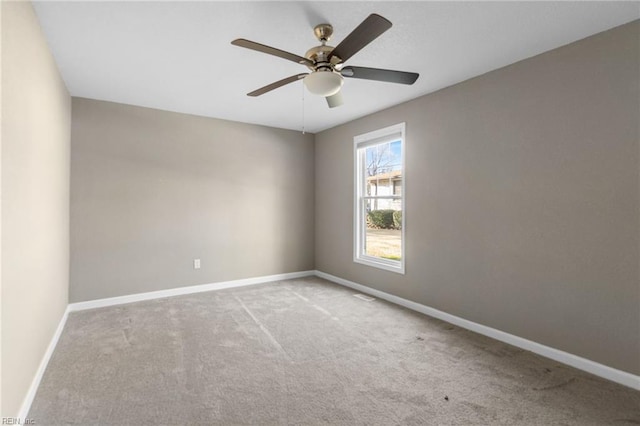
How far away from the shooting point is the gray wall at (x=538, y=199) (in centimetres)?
228

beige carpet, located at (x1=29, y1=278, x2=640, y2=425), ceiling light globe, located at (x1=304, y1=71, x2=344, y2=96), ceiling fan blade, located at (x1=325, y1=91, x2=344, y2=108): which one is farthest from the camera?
ceiling fan blade, located at (x1=325, y1=91, x2=344, y2=108)

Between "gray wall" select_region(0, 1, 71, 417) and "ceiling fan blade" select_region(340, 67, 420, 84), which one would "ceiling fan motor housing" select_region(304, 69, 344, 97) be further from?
"gray wall" select_region(0, 1, 71, 417)

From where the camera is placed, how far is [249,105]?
408 cm

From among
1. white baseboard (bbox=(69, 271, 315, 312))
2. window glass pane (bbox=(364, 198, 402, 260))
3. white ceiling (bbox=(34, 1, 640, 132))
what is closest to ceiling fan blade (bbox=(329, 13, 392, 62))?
white ceiling (bbox=(34, 1, 640, 132))

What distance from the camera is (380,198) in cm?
445

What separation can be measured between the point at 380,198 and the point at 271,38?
8.43 ft

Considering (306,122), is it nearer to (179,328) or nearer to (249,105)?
(249,105)

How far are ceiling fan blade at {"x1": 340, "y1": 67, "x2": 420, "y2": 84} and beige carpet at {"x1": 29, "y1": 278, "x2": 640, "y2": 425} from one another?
6.99 ft

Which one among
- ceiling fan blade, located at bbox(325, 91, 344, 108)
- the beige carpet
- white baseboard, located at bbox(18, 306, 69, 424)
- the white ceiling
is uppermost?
the white ceiling

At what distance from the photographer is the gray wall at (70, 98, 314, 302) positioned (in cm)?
387

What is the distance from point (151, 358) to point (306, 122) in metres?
3.59

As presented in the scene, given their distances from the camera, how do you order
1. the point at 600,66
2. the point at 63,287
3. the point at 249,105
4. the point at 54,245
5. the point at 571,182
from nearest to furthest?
the point at 600,66 → the point at 571,182 → the point at 54,245 → the point at 63,287 → the point at 249,105

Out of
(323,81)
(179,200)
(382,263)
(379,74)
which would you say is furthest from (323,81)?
(179,200)

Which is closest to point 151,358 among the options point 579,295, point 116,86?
point 116,86
